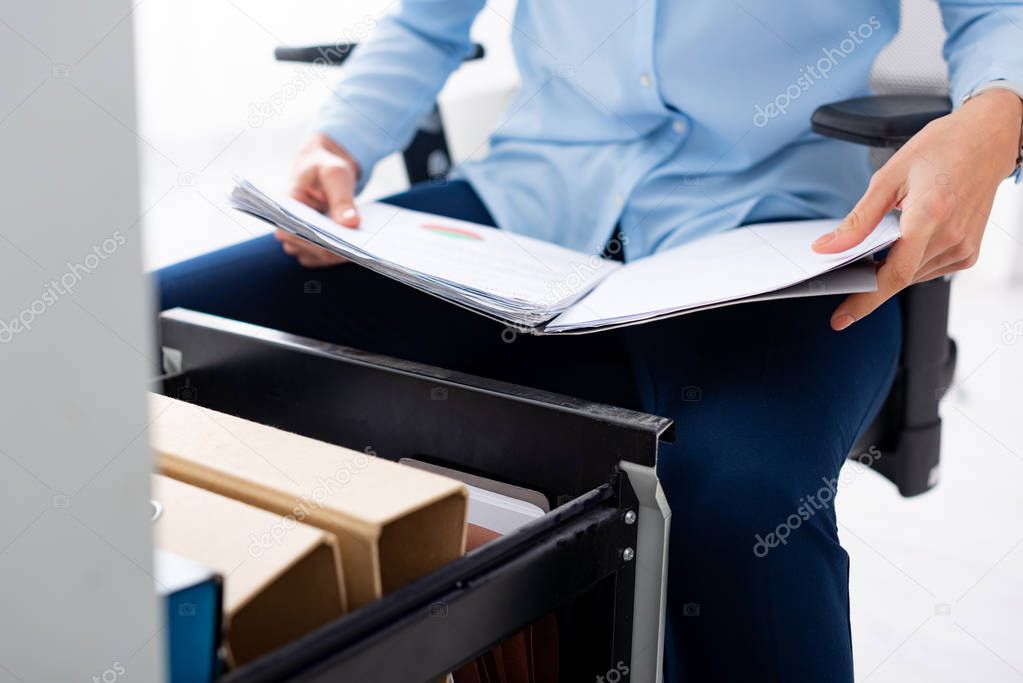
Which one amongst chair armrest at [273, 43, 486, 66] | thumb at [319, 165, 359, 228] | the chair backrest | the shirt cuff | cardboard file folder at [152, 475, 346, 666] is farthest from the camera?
chair armrest at [273, 43, 486, 66]

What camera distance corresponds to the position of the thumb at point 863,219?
2.21 feet

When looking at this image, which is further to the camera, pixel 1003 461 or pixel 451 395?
pixel 1003 461

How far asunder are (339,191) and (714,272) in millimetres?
390

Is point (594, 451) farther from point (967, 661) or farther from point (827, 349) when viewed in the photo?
point (967, 661)

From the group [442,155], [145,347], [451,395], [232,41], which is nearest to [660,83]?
[451,395]

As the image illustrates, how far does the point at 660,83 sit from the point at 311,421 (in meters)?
0.45

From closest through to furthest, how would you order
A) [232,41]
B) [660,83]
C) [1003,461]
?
[660,83], [1003,461], [232,41]

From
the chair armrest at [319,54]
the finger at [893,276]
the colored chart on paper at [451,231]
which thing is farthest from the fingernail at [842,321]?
the chair armrest at [319,54]

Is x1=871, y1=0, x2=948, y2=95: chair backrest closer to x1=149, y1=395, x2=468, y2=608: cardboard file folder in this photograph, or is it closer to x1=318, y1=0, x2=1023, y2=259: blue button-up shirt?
x1=318, y1=0, x2=1023, y2=259: blue button-up shirt

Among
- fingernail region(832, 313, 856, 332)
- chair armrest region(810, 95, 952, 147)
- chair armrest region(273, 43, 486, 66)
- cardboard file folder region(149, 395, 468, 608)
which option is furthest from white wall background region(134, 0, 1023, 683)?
chair armrest region(810, 95, 952, 147)

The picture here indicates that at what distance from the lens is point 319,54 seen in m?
1.23

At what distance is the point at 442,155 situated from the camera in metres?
1.46

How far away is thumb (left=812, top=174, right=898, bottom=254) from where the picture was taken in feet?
2.21

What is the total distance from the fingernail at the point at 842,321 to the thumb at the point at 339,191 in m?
0.39
